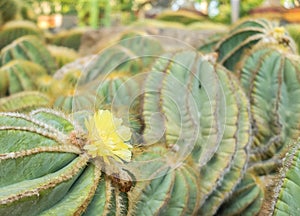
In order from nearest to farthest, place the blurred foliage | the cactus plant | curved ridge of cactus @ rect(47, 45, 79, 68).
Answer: the cactus plant, curved ridge of cactus @ rect(47, 45, 79, 68), the blurred foliage

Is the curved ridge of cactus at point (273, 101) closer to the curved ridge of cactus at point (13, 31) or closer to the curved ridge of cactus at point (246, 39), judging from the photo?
the curved ridge of cactus at point (246, 39)

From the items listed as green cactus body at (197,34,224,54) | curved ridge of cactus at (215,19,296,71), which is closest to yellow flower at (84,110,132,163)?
curved ridge of cactus at (215,19,296,71)

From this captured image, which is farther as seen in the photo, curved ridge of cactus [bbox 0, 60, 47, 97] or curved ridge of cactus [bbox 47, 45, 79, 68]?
curved ridge of cactus [bbox 47, 45, 79, 68]

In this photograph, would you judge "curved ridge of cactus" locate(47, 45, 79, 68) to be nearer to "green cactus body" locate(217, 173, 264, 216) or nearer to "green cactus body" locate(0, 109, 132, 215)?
"green cactus body" locate(217, 173, 264, 216)

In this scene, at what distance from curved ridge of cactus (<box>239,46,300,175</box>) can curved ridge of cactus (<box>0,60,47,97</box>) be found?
105cm

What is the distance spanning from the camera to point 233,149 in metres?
1.78

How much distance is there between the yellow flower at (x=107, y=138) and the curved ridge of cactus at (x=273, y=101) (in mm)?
925

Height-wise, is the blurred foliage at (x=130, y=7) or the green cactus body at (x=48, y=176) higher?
the green cactus body at (x=48, y=176)

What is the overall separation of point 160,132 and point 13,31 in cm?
237

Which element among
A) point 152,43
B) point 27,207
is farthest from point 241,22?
point 27,207

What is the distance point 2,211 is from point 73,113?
1.10 feet

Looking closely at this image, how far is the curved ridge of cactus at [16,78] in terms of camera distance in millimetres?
2729

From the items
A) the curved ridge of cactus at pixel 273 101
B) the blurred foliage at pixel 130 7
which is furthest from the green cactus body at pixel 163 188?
the blurred foliage at pixel 130 7

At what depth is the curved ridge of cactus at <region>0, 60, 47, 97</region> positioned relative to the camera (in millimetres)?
2729
